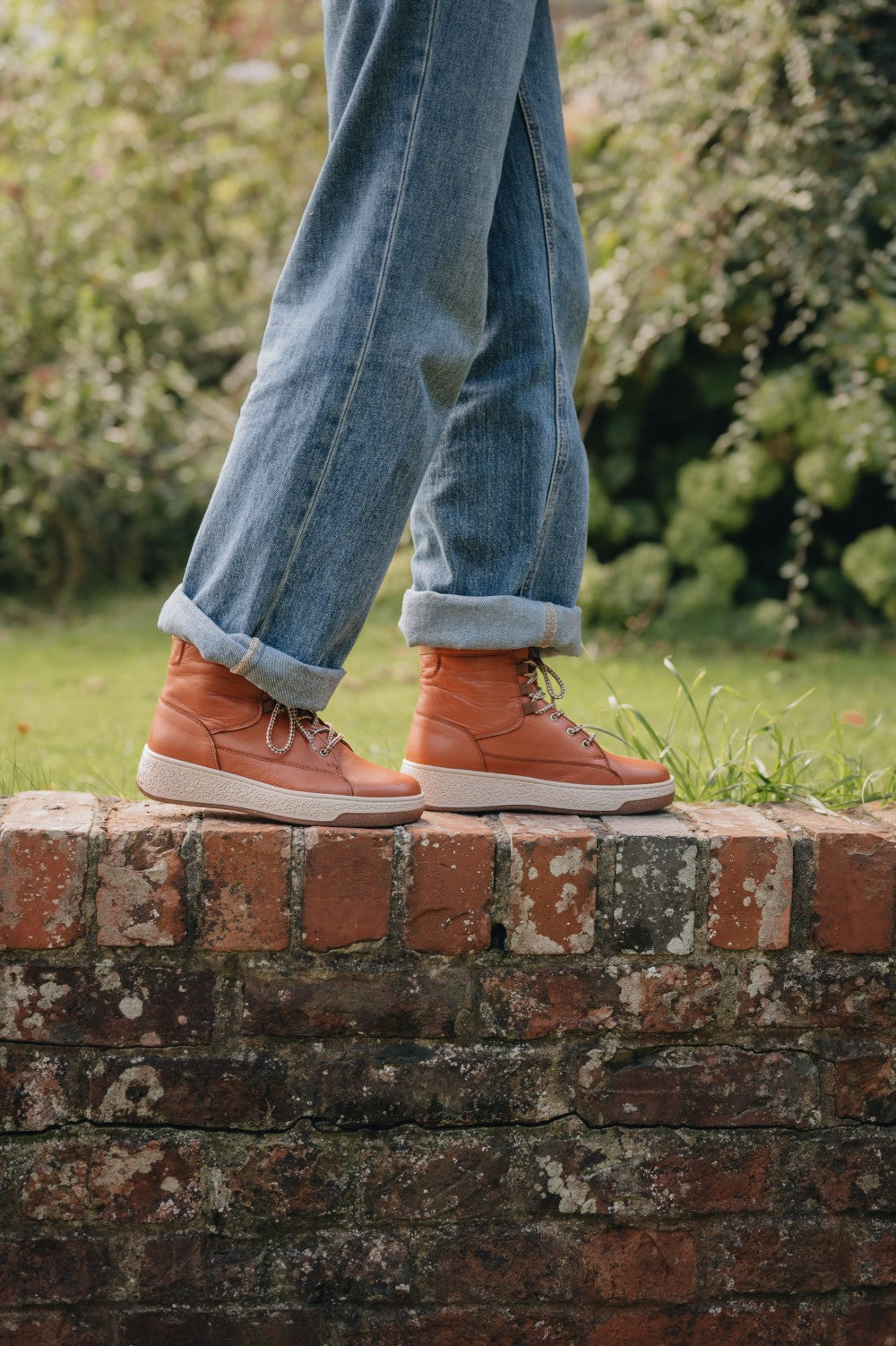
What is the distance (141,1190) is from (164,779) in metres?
0.42

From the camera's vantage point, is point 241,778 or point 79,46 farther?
point 79,46

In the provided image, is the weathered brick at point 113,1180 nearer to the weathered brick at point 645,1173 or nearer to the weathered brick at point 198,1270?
the weathered brick at point 198,1270

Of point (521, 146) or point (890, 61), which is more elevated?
point (890, 61)

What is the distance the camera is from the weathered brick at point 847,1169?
4.37 feet

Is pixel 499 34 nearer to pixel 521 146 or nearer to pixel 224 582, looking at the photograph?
pixel 521 146

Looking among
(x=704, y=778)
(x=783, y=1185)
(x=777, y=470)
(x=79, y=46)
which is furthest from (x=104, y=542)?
(x=783, y=1185)

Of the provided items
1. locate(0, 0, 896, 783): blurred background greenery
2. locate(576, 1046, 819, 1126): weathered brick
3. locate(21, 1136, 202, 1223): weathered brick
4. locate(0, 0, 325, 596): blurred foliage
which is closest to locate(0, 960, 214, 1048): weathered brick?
locate(21, 1136, 202, 1223): weathered brick

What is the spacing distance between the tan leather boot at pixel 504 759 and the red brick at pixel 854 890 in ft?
0.68

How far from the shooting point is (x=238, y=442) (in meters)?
1.26

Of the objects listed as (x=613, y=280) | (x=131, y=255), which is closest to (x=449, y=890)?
(x=613, y=280)

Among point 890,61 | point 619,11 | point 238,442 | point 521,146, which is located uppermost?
point 619,11

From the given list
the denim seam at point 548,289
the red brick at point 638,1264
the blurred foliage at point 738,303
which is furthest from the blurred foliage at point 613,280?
the red brick at point 638,1264

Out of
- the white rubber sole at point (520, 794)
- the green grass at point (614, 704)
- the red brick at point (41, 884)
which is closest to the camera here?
the red brick at point (41, 884)

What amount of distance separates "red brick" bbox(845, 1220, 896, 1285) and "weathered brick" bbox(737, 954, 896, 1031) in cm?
23
